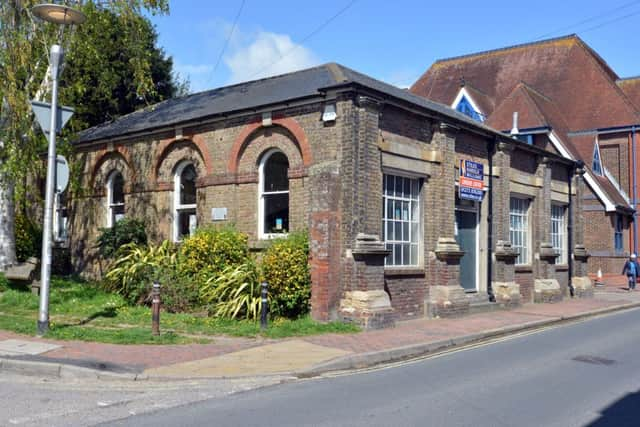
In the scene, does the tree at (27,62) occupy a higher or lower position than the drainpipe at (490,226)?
higher

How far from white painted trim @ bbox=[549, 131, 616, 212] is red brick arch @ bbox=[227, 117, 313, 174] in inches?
766

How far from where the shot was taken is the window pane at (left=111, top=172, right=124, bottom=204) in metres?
19.0

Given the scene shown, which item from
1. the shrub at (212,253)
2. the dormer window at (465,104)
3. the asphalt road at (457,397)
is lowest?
the asphalt road at (457,397)

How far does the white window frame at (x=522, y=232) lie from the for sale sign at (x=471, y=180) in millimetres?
3239

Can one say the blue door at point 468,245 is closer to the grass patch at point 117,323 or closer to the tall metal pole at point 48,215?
the grass patch at point 117,323

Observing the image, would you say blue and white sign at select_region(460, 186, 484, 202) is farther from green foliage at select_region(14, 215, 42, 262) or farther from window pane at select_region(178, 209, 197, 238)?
green foliage at select_region(14, 215, 42, 262)

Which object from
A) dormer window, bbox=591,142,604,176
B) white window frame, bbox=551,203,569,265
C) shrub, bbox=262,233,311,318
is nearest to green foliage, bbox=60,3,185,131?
shrub, bbox=262,233,311,318

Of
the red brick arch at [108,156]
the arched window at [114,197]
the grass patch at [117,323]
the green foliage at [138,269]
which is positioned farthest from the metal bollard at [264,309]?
the arched window at [114,197]

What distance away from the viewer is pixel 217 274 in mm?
13781

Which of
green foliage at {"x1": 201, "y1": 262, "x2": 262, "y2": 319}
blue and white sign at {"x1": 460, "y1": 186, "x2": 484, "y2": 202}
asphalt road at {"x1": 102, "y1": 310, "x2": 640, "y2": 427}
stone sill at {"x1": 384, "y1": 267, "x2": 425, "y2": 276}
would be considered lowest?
asphalt road at {"x1": 102, "y1": 310, "x2": 640, "y2": 427}

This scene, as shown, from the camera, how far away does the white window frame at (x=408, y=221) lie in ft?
46.0

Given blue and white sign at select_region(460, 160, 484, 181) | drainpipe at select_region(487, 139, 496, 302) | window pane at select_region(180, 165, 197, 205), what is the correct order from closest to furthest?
blue and white sign at select_region(460, 160, 484, 181) → window pane at select_region(180, 165, 197, 205) → drainpipe at select_region(487, 139, 496, 302)

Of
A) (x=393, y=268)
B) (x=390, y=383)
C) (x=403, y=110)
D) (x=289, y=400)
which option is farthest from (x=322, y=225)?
(x=289, y=400)

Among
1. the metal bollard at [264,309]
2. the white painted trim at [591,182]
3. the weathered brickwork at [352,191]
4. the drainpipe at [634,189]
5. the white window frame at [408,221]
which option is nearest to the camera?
the metal bollard at [264,309]
